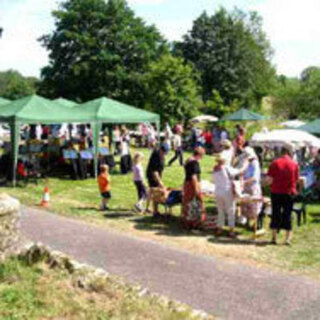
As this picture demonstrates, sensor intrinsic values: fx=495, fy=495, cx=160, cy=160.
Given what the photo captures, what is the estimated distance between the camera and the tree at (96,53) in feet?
131

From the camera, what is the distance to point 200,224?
32.3 ft

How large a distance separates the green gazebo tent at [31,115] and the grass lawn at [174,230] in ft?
5.42

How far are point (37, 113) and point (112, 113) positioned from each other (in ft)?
9.22

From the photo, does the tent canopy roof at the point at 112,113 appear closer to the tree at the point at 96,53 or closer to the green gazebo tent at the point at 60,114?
the green gazebo tent at the point at 60,114

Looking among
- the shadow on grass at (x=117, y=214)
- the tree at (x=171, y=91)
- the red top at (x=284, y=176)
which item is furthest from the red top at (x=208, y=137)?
the red top at (x=284, y=176)

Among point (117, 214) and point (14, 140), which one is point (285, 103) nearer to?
point (14, 140)

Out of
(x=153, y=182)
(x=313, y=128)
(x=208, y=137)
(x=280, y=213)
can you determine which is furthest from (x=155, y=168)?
(x=208, y=137)

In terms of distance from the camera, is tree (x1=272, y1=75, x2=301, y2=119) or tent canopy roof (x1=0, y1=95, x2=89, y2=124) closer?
tent canopy roof (x1=0, y1=95, x2=89, y2=124)

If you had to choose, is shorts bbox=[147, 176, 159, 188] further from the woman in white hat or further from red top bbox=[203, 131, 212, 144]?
red top bbox=[203, 131, 212, 144]

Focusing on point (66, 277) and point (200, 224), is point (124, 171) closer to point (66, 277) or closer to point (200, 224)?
point (200, 224)

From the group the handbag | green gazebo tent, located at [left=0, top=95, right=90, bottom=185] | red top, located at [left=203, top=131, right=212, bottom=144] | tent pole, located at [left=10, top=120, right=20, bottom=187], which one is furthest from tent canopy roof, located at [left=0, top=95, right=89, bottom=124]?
red top, located at [left=203, top=131, right=212, bottom=144]

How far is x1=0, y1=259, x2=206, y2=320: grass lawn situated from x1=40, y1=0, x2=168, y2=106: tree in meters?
34.2

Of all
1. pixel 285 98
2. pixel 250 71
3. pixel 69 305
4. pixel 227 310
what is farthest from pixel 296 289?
pixel 285 98

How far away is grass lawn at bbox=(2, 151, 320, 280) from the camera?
26.6 feet
